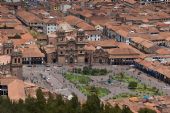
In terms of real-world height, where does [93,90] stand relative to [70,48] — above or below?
below

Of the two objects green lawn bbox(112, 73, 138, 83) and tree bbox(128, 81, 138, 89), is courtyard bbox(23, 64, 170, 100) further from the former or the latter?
tree bbox(128, 81, 138, 89)

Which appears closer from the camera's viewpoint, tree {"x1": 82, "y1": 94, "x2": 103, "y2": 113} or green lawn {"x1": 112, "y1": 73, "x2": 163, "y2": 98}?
tree {"x1": 82, "y1": 94, "x2": 103, "y2": 113}

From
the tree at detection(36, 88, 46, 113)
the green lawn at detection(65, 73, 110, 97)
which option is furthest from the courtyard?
the tree at detection(36, 88, 46, 113)

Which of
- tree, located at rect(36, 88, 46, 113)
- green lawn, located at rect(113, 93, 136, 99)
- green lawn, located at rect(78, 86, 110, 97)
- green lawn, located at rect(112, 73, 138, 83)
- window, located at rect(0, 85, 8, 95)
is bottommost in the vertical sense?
green lawn, located at rect(112, 73, 138, 83)

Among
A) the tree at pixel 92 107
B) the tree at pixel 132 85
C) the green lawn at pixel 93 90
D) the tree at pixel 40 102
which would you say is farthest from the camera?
the tree at pixel 132 85

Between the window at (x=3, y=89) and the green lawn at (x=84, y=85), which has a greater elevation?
the window at (x=3, y=89)

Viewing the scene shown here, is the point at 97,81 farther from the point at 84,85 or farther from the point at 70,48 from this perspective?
the point at 70,48

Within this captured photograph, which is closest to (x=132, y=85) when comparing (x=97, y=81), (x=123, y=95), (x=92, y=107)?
(x=123, y=95)

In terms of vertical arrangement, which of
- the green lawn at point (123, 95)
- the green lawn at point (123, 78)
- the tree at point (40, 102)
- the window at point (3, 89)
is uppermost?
the tree at point (40, 102)

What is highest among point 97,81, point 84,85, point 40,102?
point 40,102

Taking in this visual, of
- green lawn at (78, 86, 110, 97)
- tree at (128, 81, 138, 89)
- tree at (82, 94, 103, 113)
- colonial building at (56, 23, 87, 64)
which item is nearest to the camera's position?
tree at (82, 94, 103, 113)

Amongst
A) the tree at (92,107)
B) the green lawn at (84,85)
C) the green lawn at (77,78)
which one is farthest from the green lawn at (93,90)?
the tree at (92,107)

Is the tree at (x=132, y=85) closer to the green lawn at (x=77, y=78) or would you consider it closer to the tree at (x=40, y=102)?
the green lawn at (x=77, y=78)
